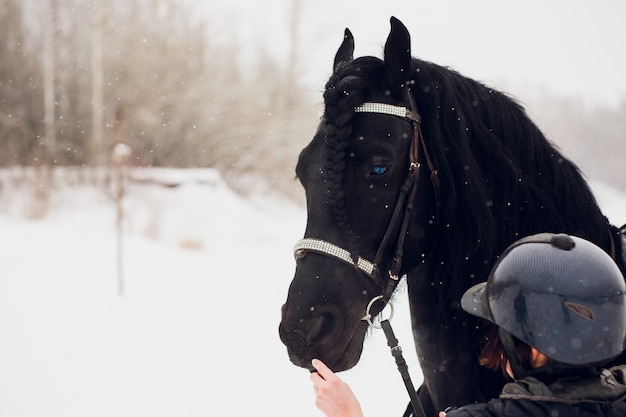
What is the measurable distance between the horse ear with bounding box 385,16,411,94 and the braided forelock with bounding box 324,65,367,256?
0.11 metres

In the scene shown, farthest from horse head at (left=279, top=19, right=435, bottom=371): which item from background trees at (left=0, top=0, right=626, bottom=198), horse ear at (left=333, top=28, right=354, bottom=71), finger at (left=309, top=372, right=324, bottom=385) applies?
background trees at (left=0, top=0, right=626, bottom=198)

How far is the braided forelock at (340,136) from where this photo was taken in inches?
69.7

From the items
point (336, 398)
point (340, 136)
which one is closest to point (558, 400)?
point (336, 398)

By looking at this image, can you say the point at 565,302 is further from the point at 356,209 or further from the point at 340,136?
the point at 340,136

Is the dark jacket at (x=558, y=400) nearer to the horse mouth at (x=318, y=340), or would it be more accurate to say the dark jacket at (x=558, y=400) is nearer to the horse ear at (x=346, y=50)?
the horse mouth at (x=318, y=340)

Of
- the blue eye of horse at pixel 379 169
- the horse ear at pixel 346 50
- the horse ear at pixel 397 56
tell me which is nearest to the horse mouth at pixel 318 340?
the blue eye of horse at pixel 379 169

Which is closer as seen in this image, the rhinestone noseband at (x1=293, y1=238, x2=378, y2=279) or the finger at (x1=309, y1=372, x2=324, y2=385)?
the finger at (x1=309, y1=372, x2=324, y2=385)

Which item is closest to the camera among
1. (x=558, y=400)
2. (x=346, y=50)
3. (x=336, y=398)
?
(x=558, y=400)

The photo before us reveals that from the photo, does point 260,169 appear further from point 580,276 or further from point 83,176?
point 580,276

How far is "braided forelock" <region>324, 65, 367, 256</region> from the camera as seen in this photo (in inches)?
69.7

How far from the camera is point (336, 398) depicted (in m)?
1.50

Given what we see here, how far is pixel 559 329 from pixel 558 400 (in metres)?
0.16

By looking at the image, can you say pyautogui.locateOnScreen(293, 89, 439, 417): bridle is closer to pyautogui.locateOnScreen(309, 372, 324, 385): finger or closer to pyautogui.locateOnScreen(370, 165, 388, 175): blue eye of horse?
pyautogui.locateOnScreen(370, 165, 388, 175): blue eye of horse

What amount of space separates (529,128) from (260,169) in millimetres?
16351
